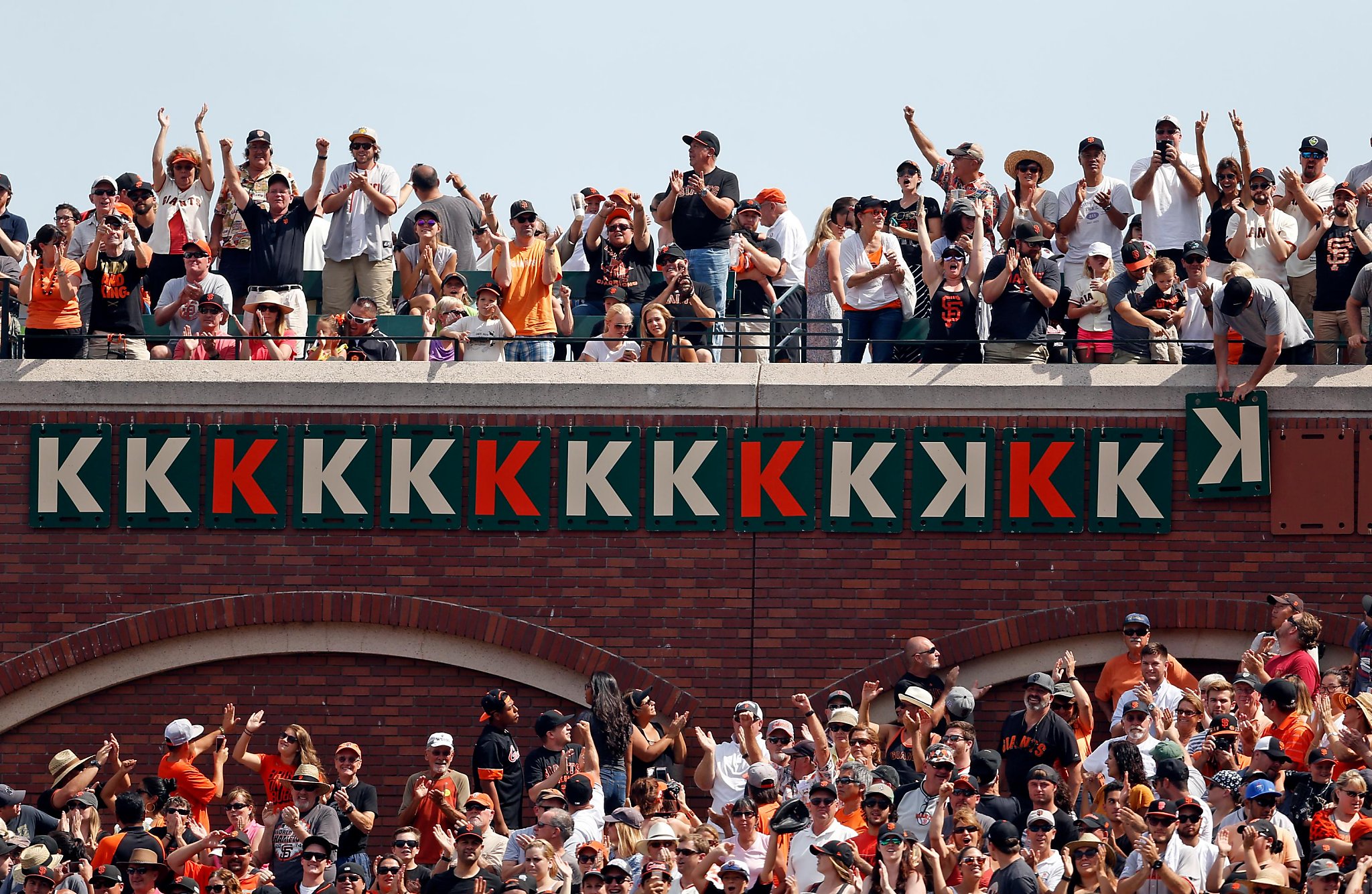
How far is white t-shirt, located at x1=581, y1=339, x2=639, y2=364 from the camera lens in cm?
1966

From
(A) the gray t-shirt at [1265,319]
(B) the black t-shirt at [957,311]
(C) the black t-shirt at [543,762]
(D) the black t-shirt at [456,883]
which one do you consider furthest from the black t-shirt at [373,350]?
(A) the gray t-shirt at [1265,319]

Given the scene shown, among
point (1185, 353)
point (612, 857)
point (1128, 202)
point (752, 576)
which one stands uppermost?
point (1128, 202)

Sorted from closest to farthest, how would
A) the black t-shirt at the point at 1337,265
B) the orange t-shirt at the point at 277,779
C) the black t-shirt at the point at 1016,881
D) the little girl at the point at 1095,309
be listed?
the black t-shirt at the point at 1016,881 → the orange t-shirt at the point at 277,779 → the black t-shirt at the point at 1337,265 → the little girl at the point at 1095,309

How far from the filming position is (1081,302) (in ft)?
64.6

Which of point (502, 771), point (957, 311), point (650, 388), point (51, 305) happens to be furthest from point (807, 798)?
point (51, 305)

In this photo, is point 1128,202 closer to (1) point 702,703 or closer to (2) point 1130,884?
(1) point 702,703

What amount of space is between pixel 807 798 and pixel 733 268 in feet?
20.6

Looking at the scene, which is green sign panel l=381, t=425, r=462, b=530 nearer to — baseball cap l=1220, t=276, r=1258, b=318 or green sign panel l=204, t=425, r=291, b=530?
green sign panel l=204, t=425, r=291, b=530

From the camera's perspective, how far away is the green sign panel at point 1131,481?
18703 mm

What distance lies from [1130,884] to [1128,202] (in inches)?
338

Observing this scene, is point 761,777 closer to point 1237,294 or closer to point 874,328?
point 1237,294

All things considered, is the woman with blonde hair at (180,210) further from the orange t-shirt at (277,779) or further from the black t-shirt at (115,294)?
the orange t-shirt at (277,779)

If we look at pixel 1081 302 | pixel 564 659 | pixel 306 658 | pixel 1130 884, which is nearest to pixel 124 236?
pixel 306 658

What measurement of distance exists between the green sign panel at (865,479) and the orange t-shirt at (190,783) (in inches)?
196
